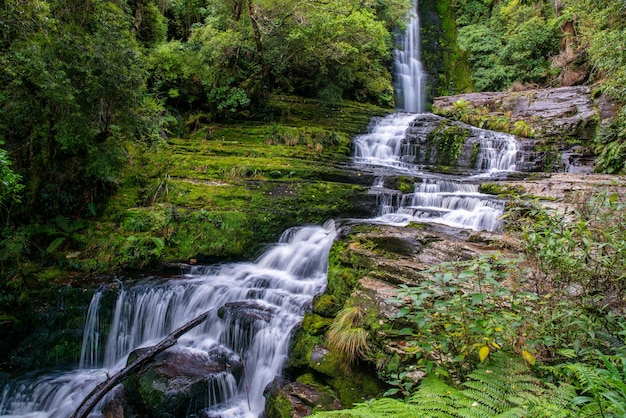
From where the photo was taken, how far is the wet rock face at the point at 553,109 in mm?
12312

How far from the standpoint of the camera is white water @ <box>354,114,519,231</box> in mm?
7934

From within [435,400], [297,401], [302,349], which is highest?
[435,400]

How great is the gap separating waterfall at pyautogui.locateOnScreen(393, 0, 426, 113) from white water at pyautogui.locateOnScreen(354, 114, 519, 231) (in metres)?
5.65

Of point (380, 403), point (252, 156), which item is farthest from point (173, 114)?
point (380, 403)

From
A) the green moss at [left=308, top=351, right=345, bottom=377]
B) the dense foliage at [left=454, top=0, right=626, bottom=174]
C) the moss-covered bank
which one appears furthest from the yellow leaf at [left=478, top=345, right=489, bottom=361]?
the dense foliage at [left=454, top=0, right=626, bottom=174]

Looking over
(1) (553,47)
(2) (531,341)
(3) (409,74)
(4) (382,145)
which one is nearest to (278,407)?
(2) (531,341)

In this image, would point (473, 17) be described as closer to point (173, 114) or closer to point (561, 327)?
point (173, 114)

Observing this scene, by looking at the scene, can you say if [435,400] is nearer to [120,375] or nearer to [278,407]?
[278,407]

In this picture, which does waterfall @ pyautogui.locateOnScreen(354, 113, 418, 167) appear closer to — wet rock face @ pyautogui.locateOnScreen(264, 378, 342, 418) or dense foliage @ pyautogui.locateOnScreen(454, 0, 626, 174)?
dense foliage @ pyautogui.locateOnScreen(454, 0, 626, 174)

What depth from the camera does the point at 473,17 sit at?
78.5 feet

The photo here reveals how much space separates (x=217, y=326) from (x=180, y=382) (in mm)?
1223

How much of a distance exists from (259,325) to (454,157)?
10.3 metres

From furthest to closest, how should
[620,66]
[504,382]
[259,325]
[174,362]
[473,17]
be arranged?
[473,17], [620,66], [259,325], [174,362], [504,382]

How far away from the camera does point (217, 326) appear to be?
19.1 ft
